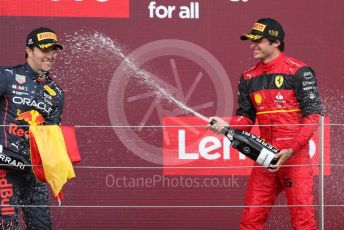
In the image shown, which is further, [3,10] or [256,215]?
[3,10]

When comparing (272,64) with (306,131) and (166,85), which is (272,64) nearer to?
(306,131)

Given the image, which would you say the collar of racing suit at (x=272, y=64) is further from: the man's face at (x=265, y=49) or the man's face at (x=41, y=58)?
the man's face at (x=41, y=58)

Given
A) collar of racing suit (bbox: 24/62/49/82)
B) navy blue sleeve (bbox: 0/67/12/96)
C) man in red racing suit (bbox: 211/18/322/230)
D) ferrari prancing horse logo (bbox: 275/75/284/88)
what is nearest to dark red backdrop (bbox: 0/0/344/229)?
man in red racing suit (bbox: 211/18/322/230)

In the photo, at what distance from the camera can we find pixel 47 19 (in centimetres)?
668

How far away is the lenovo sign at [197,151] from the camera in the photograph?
680 centimetres

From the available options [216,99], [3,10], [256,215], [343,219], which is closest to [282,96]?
[256,215]

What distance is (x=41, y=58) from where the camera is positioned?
5.31 m

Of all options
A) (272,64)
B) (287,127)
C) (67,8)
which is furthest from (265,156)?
(67,8)

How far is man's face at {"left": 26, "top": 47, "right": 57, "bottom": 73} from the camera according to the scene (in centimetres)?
531

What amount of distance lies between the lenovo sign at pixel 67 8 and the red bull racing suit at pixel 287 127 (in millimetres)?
1566

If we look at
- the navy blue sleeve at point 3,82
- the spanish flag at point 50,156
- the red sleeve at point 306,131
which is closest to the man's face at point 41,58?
the navy blue sleeve at point 3,82

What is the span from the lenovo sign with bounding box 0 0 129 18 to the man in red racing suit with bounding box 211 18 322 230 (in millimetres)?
1436

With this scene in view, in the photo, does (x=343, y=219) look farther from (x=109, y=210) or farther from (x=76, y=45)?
(x=76, y=45)

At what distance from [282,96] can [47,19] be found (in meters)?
2.14
